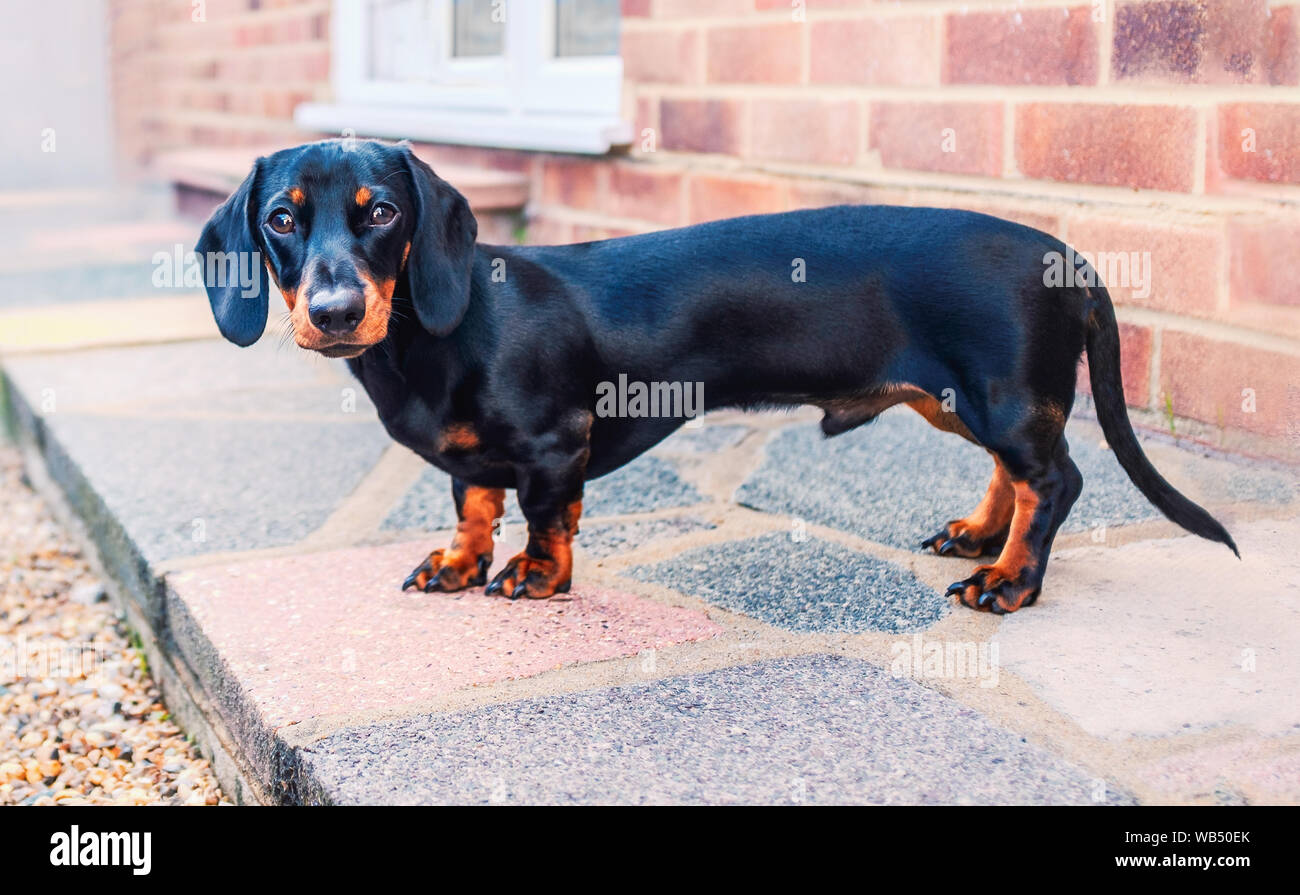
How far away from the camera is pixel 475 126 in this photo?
5.13 metres

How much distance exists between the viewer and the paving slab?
1.84m

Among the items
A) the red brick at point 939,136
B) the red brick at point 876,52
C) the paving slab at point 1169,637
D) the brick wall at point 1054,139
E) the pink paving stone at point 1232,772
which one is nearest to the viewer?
the pink paving stone at point 1232,772

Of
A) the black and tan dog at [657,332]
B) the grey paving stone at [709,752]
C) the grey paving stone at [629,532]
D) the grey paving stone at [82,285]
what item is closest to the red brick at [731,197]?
the grey paving stone at [629,532]

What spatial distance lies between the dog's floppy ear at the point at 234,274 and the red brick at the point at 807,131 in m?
1.88

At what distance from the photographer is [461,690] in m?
1.98

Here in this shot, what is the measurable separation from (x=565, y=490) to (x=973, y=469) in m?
1.09

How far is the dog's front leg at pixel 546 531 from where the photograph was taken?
233 cm

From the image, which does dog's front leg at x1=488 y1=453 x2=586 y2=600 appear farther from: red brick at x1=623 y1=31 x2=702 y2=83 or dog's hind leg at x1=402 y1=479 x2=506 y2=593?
red brick at x1=623 y1=31 x2=702 y2=83

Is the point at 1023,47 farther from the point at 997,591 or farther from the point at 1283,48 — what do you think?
the point at 997,591

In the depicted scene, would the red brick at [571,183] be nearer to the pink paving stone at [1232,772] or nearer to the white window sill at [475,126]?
the white window sill at [475,126]

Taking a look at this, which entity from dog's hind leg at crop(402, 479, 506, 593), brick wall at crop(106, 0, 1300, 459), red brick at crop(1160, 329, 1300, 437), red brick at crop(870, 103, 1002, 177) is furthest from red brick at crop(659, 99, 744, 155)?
dog's hind leg at crop(402, 479, 506, 593)

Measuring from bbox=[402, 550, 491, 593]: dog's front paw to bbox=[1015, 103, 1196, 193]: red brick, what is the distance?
164cm

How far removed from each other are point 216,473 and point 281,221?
1219 millimetres
